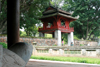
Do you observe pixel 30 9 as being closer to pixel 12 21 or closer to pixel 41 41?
pixel 41 41

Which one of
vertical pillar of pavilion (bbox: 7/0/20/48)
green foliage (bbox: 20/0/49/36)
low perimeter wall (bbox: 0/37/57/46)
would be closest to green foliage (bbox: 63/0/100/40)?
low perimeter wall (bbox: 0/37/57/46)

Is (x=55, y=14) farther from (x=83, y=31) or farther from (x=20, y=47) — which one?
(x=20, y=47)

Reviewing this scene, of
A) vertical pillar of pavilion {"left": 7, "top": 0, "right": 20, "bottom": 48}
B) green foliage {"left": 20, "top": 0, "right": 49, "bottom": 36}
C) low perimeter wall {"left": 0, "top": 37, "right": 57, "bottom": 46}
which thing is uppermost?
green foliage {"left": 20, "top": 0, "right": 49, "bottom": 36}

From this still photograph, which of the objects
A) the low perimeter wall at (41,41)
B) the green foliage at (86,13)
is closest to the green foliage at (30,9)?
the low perimeter wall at (41,41)

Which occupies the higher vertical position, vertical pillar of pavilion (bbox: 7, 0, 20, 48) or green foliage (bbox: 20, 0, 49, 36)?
green foliage (bbox: 20, 0, 49, 36)

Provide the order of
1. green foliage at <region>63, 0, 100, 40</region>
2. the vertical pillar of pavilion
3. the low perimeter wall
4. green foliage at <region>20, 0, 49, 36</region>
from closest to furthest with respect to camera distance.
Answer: the vertical pillar of pavilion < green foliage at <region>20, 0, 49, 36</region> < the low perimeter wall < green foliage at <region>63, 0, 100, 40</region>

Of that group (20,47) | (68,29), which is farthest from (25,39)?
(20,47)

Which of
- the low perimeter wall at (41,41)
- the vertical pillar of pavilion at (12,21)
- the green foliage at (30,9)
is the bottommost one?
the low perimeter wall at (41,41)

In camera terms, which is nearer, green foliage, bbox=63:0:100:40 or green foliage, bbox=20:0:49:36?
green foliage, bbox=20:0:49:36

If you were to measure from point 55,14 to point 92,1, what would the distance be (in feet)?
36.2

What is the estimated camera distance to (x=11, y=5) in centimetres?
352

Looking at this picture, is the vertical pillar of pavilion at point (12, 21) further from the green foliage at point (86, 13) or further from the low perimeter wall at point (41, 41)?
the green foliage at point (86, 13)

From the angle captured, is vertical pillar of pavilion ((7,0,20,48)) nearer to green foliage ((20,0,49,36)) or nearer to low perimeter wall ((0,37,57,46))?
green foliage ((20,0,49,36))

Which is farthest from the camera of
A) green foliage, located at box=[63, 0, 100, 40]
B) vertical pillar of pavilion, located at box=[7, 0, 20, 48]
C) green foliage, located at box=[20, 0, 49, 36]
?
green foliage, located at box=[63, 0, 100, 40]
